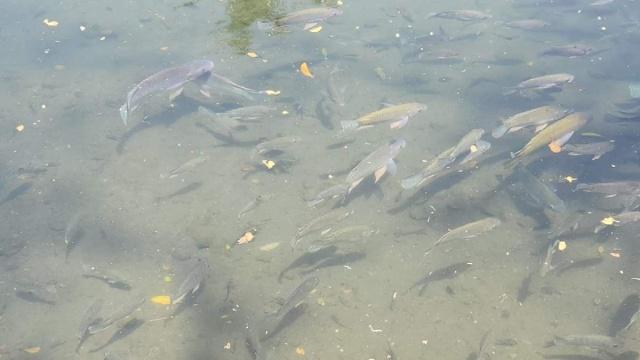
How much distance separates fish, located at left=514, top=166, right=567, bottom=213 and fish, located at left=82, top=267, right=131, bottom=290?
4425 mm

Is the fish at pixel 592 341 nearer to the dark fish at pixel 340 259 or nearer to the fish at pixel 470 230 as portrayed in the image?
the fish at pixel 470 230

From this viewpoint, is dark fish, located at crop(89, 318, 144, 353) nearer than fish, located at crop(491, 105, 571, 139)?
Yes

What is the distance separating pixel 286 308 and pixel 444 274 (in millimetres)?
1631

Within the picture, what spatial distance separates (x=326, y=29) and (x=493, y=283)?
586 centimetres

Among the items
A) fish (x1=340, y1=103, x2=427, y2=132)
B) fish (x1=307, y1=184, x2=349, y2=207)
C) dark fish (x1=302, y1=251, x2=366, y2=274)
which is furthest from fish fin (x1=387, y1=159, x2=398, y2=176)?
dark fish (x1=302, y1=251, x2=366, y2=274)

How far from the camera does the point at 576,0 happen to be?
958 centimetres

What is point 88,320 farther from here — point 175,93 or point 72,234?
point 175,93

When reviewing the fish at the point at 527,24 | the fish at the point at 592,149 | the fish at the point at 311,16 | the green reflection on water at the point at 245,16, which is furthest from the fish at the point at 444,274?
the fish at the point at 527,24

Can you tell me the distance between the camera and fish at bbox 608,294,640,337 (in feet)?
14.3

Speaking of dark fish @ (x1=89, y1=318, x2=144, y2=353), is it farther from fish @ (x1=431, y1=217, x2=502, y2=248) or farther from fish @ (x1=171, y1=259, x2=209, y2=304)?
fish @ (x1=431, y1=217, x2=502, y2=248)

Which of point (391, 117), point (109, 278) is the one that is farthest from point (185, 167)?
point (391, 117)

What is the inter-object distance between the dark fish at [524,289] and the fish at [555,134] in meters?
1.68

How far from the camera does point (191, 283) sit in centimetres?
466

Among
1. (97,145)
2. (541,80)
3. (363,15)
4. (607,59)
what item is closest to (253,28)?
(363,15)
